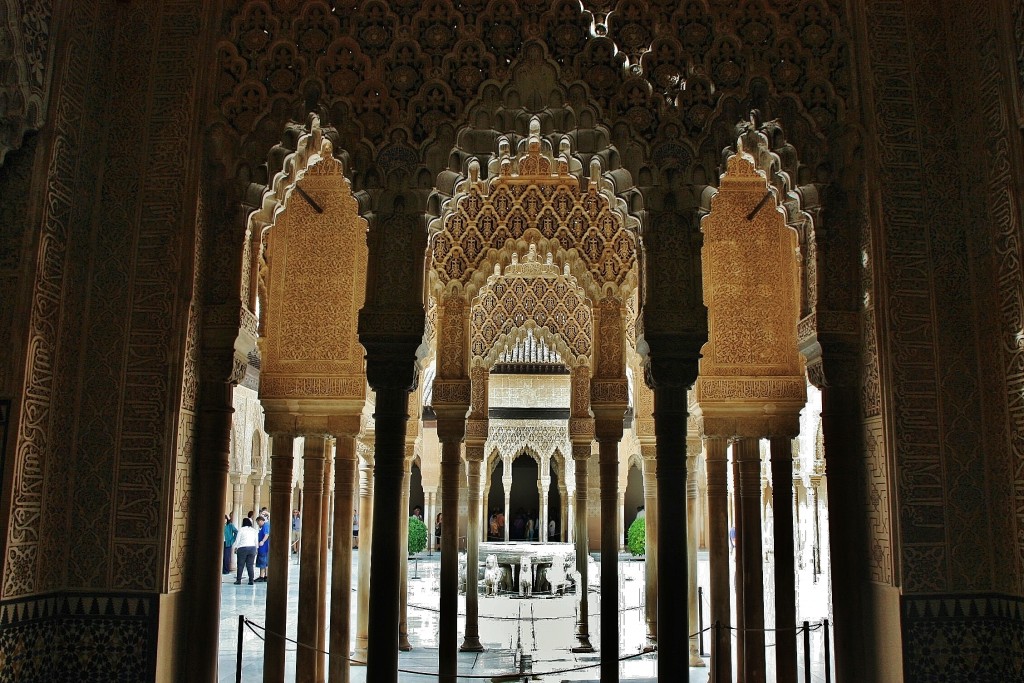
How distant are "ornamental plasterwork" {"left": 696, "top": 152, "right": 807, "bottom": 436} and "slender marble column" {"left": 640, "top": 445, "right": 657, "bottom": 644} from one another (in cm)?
227

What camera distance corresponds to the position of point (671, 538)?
188 inches

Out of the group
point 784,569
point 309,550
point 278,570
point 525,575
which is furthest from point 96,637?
point 525,575

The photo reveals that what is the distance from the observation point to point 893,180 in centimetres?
475

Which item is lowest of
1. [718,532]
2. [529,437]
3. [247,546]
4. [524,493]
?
[247,546]

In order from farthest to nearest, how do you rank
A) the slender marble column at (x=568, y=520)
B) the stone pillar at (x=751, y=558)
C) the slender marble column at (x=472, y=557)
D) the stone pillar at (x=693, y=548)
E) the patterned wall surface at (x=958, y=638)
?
the slender marble column at (x=568, y=520) < the slender marble column at (x=472, y=557) < the stone pillar at (x=693, y=548) < the stone pillar at (x=751, y=558) < the patterned wall surface at (x=958, y=638)

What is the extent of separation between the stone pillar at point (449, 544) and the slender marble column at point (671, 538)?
2.71 m

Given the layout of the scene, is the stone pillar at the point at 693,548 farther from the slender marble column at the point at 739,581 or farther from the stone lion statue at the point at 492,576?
the stone lion statue at the point at 492,576

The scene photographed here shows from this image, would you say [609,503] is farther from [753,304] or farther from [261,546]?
[261,546]

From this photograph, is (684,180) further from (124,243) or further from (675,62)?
(124,243)

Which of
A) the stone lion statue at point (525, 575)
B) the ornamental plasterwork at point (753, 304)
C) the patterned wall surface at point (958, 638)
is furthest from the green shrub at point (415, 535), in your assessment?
the patterned wall surface at point (958, 638)

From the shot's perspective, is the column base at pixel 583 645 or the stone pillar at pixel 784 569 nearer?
the stone pillar at pixel 784 569

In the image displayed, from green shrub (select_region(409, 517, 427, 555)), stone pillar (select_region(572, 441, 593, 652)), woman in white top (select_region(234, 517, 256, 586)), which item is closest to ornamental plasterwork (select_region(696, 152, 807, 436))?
stone pillar (select_region(572, 441, 593, 652))

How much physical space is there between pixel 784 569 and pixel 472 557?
512 cm

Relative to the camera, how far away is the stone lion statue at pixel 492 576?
1325cm
